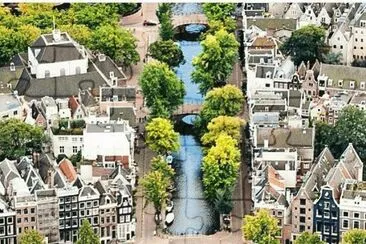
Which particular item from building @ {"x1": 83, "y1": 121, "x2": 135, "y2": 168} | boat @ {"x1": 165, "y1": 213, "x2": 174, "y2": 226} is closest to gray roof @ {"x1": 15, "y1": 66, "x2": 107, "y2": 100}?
building @ {"x1": 83, "y1": 121, "x2": 135, "y2": 168}

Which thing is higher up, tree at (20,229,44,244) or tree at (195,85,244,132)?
tree at (195,85,244,132)

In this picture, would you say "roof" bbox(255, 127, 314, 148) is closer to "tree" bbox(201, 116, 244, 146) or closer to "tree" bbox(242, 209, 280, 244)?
"tree" bbox(201, 116, 244, 146)

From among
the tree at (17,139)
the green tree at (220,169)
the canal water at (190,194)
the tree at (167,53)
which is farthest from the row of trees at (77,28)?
the green tree at (220,169)

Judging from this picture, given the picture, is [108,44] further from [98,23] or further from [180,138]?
[180,138]

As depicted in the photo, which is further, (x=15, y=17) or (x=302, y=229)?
(x=15, y=17)

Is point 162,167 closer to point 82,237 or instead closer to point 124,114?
point 124,114

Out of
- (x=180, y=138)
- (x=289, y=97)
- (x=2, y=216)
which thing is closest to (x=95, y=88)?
(x=180, y=138)
